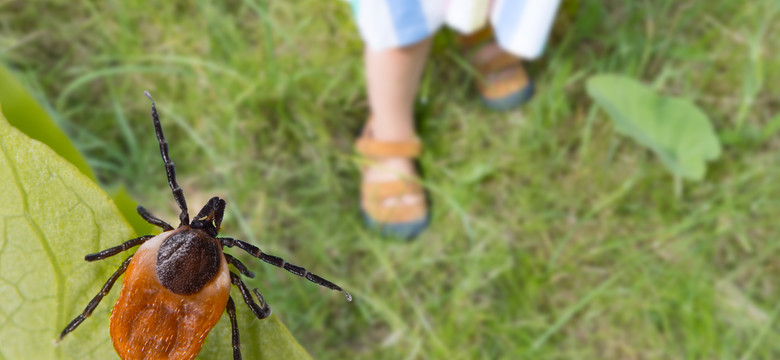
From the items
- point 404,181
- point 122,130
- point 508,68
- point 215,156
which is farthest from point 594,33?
point 122,130

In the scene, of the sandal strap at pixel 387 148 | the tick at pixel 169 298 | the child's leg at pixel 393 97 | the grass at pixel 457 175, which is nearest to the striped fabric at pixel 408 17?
the child's leg at pixel 393 97

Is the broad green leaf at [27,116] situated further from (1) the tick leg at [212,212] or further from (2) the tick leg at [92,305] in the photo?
(1) the tick leg at [212,212]

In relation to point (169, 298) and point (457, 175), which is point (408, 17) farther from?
A: point (169, 298)

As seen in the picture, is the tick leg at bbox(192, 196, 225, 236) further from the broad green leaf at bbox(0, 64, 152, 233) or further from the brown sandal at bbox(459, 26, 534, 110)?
the brown sandal at bbox(459, 26, 534, 110)

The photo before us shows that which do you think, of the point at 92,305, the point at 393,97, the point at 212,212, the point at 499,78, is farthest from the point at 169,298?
the point at 499,78

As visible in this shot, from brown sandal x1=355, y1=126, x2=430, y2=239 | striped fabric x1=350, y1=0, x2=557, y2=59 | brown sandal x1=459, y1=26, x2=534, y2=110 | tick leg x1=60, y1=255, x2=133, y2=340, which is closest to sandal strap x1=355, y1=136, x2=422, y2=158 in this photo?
brown sandal x1=355, y1=126, x2=430, y2=239

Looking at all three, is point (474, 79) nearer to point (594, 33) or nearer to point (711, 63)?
point (594, 33)
